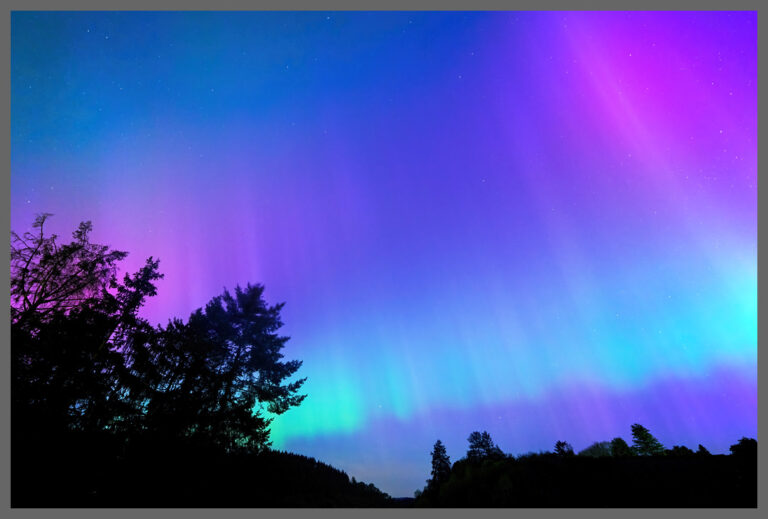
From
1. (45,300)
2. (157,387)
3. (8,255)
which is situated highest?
(8,255)

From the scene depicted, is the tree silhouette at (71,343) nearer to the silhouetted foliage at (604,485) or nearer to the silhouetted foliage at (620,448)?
the silhouetted foliage at (604,485)

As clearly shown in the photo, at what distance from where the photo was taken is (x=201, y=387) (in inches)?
654

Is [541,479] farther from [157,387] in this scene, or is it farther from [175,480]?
[157,387]

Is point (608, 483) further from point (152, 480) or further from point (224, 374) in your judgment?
point (224, 374)

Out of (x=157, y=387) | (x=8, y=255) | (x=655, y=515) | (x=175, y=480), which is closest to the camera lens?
(x=655, y=515)

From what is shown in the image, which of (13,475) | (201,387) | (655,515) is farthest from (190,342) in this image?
(655,515)

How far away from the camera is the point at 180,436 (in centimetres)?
1424

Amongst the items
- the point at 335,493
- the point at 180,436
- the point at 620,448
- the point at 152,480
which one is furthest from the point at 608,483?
the point at 620,448

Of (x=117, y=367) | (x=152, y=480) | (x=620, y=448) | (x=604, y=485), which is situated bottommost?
(x=604, y=485)

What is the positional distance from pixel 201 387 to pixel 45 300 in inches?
318

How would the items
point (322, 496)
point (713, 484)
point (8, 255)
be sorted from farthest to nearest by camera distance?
point (8, 255), point (322, 496), point (713, 484)

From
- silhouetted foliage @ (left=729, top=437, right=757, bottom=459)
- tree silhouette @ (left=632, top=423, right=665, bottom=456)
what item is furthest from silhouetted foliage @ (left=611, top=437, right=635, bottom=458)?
silhouetted foliage @ (left=729, top=437, right=757, bottom=459)

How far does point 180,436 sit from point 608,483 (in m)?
16.8

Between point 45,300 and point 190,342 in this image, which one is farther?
point 190,342
